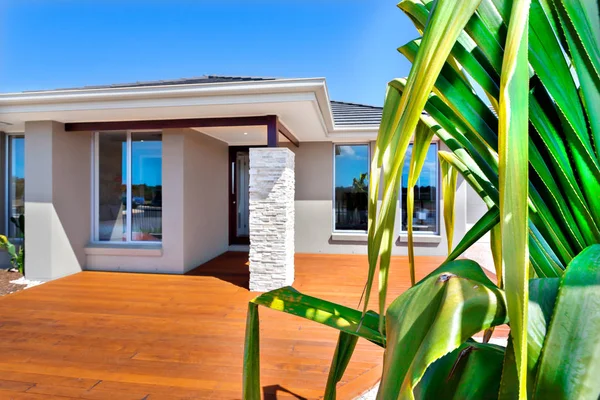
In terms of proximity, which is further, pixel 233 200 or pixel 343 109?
pixel 343 109

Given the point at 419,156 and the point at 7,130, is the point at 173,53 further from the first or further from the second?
the point at 419,156

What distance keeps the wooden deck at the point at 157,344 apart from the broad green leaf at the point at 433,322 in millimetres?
2380

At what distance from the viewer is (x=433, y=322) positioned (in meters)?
0.46

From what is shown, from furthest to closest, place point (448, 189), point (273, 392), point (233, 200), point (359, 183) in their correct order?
point (233, 200) < point (359, 183) < point (273, 392) < point (448, 189)

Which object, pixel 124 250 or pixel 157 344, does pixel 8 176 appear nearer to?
pixel 124 250

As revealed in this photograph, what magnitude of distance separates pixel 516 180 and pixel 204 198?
711 cm

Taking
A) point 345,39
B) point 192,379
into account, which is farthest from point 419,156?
point 345,39

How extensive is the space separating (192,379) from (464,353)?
2746mm

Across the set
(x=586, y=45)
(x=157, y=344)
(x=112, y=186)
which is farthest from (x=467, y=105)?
(x=112, y=186)

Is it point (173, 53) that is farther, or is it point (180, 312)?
point (173, 53)

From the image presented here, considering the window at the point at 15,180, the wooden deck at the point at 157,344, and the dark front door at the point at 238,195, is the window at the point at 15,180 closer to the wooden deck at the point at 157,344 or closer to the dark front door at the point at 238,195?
the wooden deck at the point at 157,344

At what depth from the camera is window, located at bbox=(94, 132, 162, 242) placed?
6.36 m

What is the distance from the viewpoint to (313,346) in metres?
3.30

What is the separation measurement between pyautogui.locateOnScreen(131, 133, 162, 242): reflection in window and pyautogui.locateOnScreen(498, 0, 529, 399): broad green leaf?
21.8 feet
